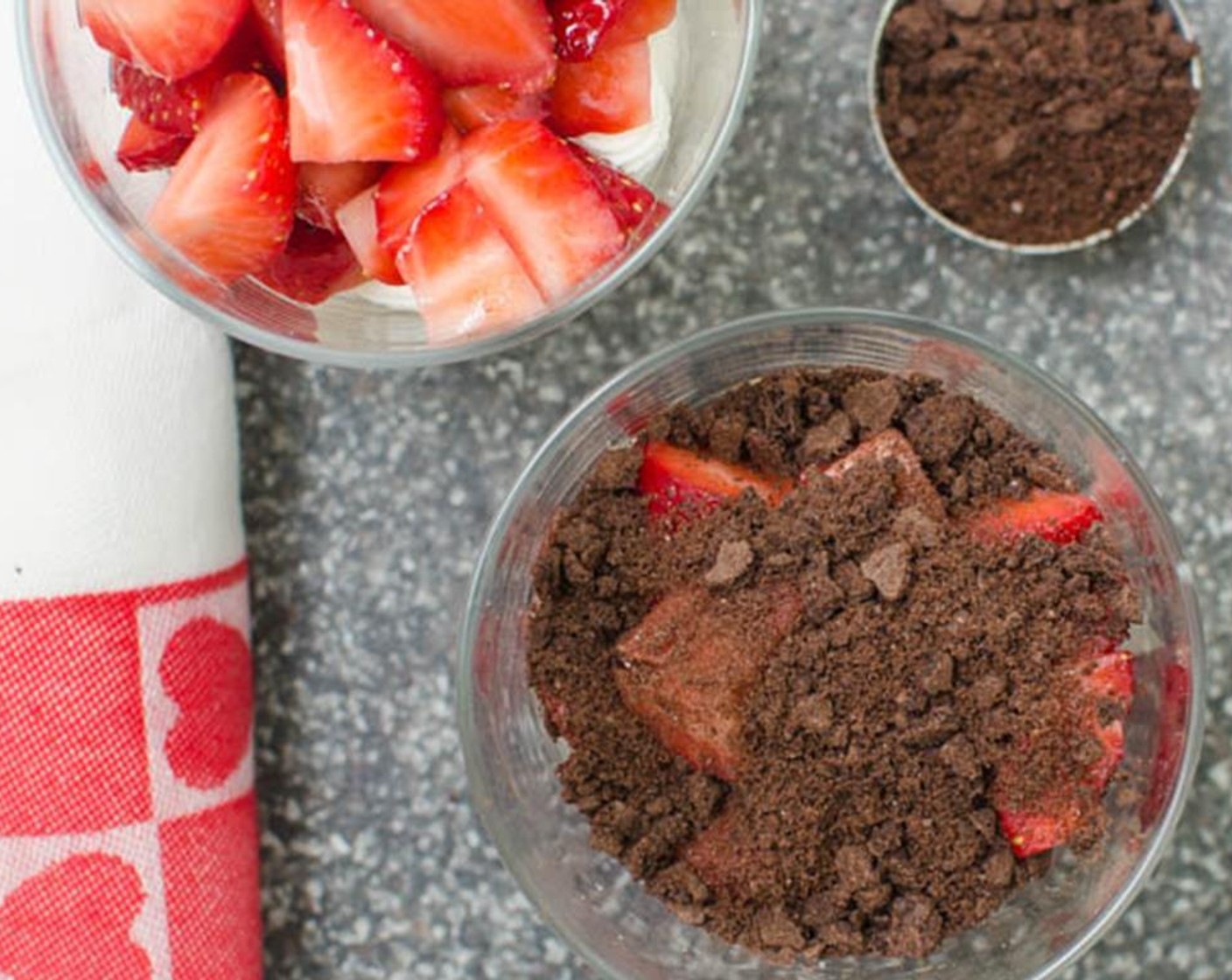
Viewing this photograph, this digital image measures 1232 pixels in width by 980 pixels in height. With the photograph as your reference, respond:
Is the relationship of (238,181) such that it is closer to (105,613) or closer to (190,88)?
(190,88)

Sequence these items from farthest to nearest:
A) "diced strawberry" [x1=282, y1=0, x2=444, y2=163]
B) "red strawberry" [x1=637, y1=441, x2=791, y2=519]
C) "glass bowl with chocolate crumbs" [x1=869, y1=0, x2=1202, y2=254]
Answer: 1. "glass bowl with chocolate crumbs" [x1=869, y1=0, x2=1202, y2=254]
2. "red strawberry" [x1=637, y1=441, x2=791, y2=519]
3. "diced strawberry" [x1=282, y1=0, x2=444, y2=163]

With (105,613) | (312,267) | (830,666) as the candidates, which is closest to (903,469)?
(830,666)

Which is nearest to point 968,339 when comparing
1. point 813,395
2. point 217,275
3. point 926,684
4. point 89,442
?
point 813,395

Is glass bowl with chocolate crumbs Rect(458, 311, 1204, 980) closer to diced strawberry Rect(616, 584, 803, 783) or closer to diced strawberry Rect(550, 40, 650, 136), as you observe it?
diced strawberry Rect(616, 584, 803, 783)

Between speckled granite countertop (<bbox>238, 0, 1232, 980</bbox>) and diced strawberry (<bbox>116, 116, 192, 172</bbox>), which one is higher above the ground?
diced strawberry (<bbox>116, 116, 192, 172</bbox>)

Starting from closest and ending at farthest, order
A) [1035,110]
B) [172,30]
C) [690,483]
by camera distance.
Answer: [172,30] < [690,483] < [1035,110]

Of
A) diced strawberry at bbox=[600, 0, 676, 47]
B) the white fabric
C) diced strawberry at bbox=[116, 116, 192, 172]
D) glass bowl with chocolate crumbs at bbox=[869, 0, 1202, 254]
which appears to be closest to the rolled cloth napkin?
the white fabric

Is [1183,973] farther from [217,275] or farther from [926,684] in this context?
[217,275]
